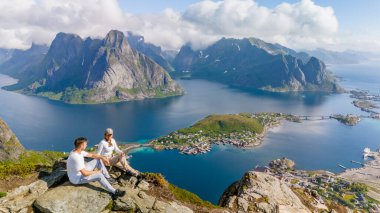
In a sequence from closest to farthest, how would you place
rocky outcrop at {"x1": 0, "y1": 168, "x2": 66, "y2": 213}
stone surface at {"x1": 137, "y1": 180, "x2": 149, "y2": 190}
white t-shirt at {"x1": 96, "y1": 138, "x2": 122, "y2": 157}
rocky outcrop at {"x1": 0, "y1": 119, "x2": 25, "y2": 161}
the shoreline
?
rocky outcrop at {"x1": 0, "y1": 168, "x2": 66, "y2": 213}
white t-shirt at {"x1": 96, "y1": 138, "x2": 122, "y2": 157}
stone surface at {"x1": 137, "y1": 180, "x2": 149, "y2": 190}
rocky outcrop at {"x1": 0, "y1": 119, "x2": 25, "y2": 161}
the shoreline

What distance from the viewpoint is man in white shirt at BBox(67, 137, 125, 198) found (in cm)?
1928

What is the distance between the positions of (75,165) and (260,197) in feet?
56.1

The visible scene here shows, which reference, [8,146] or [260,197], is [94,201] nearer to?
[260,197]

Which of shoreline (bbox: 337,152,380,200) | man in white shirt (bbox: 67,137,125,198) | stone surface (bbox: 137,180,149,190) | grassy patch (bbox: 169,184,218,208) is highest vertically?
man in white shirt (bbox: 67,137,125,198)

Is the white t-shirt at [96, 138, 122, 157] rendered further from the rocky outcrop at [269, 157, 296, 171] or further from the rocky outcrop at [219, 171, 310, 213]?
the rocky outcrop at [269, 157, 296, 171]

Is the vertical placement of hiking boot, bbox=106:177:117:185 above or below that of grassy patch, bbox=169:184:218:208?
above

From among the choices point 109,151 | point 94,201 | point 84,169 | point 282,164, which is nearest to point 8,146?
point 109,151

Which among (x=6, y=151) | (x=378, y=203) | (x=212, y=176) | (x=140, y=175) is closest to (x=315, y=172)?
(x=378, y=203)

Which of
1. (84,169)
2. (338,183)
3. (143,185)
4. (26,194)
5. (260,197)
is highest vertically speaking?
(84,169)

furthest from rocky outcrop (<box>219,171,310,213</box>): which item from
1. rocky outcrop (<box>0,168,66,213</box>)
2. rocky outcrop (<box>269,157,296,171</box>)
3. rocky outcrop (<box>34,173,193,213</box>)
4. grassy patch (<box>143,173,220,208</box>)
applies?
rocky outcrop (<box>269,157,296,171</box>)

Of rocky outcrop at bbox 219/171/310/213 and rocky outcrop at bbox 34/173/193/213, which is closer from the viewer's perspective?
rocky outcrop at bbox 34/173/193/213

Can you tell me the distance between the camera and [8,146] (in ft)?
443

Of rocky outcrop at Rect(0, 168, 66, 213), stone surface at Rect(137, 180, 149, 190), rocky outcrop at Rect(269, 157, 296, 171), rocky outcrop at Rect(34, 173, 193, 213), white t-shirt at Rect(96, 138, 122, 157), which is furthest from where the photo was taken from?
rocky outcrop at Rect(269, 157, 296, 171)

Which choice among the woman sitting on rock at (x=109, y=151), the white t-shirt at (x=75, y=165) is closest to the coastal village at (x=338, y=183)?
the woman sitting on rock at (x=109, y=151)
